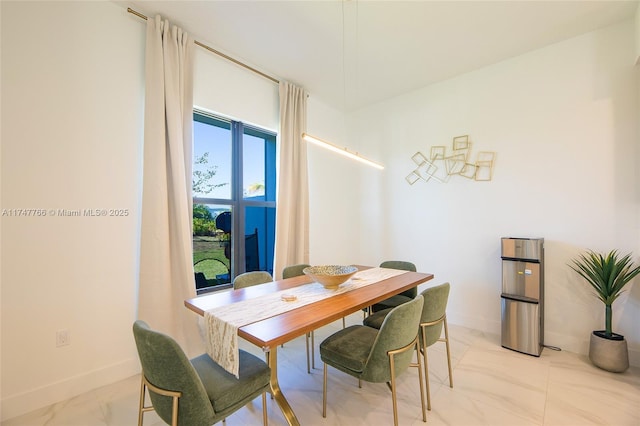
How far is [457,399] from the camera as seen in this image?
2.00 meters

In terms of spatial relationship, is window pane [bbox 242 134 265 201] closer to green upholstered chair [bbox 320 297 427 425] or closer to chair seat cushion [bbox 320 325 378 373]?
chair seat cushion [bbox 320 325 378 373]

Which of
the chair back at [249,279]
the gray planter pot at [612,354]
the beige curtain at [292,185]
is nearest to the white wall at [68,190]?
the chair back at [249,279]

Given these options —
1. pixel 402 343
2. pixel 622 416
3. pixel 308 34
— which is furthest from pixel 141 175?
pixel 622 416

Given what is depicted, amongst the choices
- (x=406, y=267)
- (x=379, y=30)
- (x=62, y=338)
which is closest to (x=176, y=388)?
(x=62, y=338)

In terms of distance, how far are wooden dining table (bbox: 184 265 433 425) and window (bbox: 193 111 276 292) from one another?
1115mm

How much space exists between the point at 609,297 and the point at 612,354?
467 millimetres

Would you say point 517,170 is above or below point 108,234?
above

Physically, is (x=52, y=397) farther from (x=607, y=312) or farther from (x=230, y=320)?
(x=607, y=312)

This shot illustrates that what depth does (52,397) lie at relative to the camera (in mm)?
1963

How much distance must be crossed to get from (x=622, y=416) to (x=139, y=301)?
11.8 feet

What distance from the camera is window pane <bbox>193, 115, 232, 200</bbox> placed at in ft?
9.73

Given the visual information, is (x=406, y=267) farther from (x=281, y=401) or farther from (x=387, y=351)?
(x=281, y=401)

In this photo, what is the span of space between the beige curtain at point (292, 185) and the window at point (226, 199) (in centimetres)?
27

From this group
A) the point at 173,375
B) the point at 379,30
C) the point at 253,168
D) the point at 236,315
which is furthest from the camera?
the point at 253,168
